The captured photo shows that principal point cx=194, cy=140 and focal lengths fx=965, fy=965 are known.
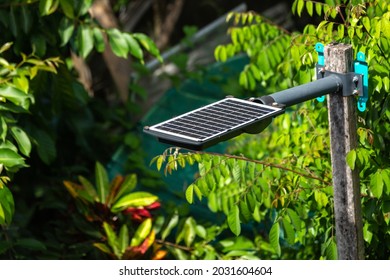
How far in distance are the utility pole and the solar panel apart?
461 millimetres

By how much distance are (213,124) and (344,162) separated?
2.69ft

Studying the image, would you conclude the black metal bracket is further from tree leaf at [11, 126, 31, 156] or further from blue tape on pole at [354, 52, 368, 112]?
tree leaf at [11, 126, 31, 156]

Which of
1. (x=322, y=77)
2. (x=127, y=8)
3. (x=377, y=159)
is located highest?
(x=127, y=8)

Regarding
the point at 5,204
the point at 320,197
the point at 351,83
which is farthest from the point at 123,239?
the point at 351,83

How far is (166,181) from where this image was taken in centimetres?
695

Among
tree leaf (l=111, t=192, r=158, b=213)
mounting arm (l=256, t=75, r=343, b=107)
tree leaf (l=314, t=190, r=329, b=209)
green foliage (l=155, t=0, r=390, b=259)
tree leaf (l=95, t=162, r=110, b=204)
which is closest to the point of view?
mounting arm (l=256, t=75, r=343, b=107)

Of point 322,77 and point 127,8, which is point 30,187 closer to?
point 322,77

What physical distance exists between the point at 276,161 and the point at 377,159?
3.04ft

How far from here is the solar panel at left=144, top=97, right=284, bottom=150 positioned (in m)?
3.60

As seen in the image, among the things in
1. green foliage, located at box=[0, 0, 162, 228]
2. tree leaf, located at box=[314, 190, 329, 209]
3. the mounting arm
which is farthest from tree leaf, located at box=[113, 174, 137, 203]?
the mounting arm

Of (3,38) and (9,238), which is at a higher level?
(3,38)

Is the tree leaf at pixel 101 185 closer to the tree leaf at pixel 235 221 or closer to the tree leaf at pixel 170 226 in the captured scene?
the tree leaf at pixel 170 226

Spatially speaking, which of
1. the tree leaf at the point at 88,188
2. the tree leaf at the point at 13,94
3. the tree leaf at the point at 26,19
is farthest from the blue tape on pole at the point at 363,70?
the tree leaf at the point at 88,188

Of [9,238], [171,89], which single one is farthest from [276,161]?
[171,89]
